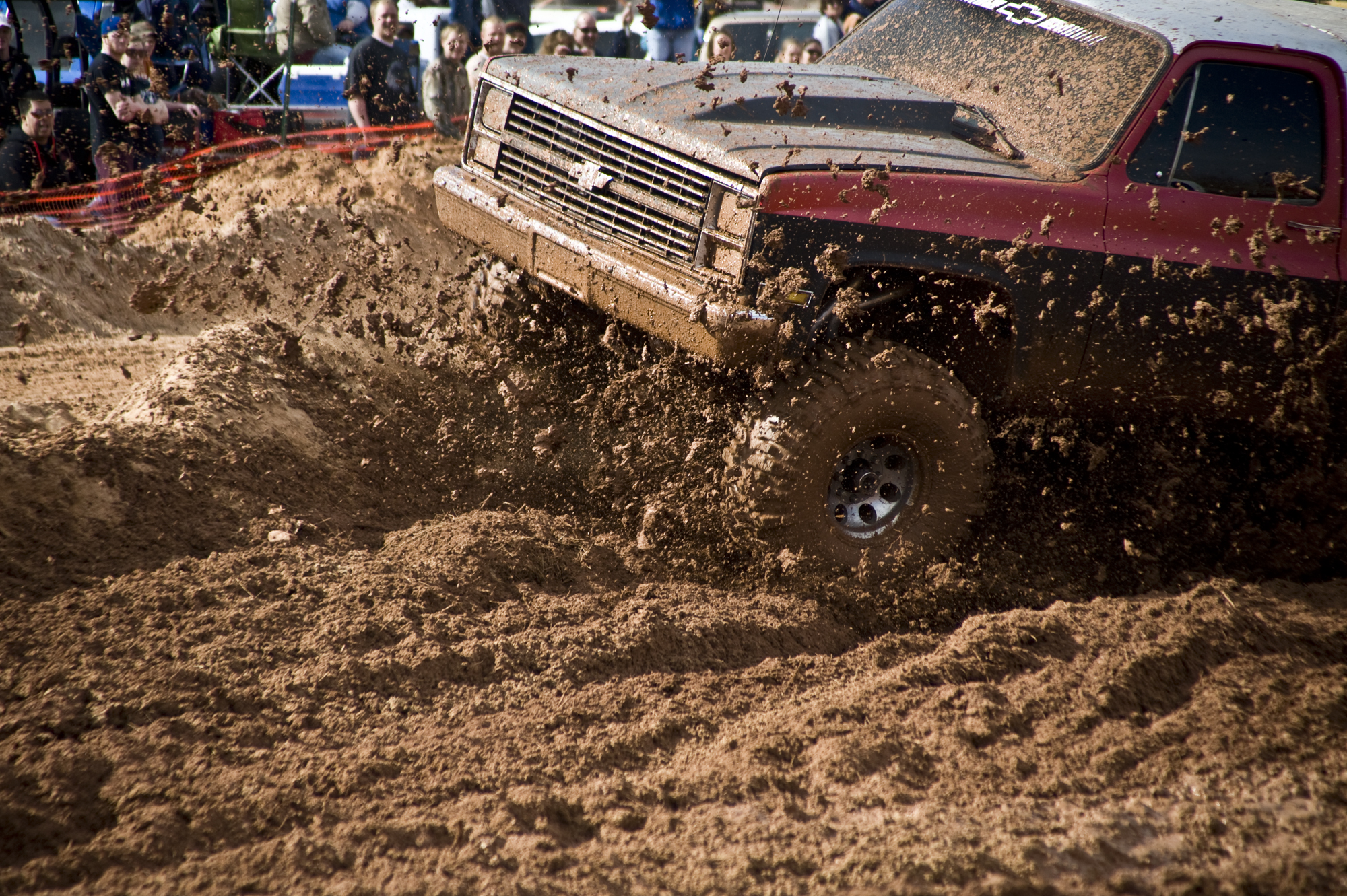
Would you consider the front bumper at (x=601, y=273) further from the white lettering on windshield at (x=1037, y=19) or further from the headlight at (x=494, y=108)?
the white lettering on windshield at (x=1037, y=19)

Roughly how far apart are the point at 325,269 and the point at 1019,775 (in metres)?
4.93

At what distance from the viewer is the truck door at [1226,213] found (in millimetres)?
3871

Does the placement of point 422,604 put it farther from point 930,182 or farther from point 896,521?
point 930,182

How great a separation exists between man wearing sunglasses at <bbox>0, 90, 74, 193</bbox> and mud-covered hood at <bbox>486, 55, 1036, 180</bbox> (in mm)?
4545

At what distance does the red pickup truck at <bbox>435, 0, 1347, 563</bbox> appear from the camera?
12.0ft

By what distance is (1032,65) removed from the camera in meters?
4.30

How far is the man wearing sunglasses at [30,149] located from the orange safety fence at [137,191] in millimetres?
141

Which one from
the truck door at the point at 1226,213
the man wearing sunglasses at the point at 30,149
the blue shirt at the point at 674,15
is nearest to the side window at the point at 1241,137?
the truck door at the point at 1226,213

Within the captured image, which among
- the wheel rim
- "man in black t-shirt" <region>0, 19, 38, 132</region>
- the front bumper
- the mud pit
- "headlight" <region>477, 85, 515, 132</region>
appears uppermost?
"headlight" <region>477, 85, 515, 132</region>

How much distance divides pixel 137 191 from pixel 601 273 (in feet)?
17.7

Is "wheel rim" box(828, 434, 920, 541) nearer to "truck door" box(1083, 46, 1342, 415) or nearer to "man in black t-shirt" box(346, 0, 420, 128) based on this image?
"truck door" box(1083, 46, 1342, 415)

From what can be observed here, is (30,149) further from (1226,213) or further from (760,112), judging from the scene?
(1226,213)

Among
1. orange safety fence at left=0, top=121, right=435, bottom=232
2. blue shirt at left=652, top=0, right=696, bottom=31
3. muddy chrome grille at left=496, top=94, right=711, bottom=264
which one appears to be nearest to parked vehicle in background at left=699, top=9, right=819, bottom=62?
blue shirt at left=652, top=0, right=696, bottom=31

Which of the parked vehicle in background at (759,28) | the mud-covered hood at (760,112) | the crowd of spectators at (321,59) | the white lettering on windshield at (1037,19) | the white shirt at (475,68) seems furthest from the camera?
the parked vehicle in background at (759,28)
